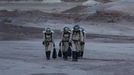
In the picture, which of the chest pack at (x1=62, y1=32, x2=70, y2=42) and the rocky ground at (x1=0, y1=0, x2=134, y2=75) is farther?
the chest pack at (x1=62, y1=32, x2=70, y2=42)

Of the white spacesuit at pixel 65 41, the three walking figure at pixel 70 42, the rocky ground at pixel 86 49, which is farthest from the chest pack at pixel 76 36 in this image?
the rocky ground at pixel 86 49

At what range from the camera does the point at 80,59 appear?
2352cm

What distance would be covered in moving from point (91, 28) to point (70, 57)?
2480 cm

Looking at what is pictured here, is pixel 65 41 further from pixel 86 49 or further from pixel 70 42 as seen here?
pixel 86 49

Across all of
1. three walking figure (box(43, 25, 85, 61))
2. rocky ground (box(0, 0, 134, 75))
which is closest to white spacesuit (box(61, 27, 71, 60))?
three walking figure (box(43, 25, 85, 61))

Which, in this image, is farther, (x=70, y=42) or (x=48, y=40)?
(x=48, y=40)

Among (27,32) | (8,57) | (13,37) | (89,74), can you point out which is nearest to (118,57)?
(8,57)

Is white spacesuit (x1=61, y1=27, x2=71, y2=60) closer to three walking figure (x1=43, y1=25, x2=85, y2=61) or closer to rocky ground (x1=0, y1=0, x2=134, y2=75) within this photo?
three walking figure (x1=43, y1=25, x2=85, y2=61)

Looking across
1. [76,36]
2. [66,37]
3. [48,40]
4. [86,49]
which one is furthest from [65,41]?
[86,49]

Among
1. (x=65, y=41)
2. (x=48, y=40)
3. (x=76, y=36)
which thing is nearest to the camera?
(x=76, y=36)

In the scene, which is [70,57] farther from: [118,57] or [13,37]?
[13,37]

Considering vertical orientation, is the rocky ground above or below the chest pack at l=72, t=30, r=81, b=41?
below

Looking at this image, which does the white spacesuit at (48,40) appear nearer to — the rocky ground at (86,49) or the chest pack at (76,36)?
the rocky ground at (86,49)

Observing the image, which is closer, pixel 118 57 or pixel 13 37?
pixel 118 57
